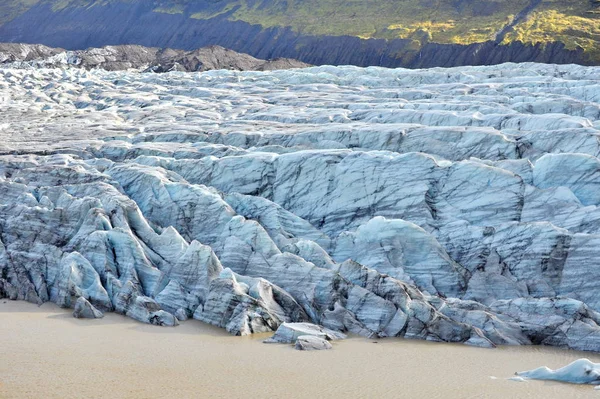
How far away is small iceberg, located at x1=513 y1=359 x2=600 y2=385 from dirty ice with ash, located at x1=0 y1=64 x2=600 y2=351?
8.09 ft

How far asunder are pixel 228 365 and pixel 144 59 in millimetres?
83744

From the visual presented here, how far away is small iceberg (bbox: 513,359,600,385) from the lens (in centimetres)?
1385

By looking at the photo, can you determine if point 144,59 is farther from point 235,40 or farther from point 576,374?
point 576,374

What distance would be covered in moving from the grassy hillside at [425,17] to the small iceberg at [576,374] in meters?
69.1

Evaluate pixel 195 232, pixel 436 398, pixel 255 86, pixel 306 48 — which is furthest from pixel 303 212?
pixel 306 48

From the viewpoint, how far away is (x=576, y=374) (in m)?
13.9

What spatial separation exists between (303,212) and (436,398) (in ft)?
42.2

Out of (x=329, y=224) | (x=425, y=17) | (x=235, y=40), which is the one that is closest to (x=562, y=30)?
(x=425, y=17)

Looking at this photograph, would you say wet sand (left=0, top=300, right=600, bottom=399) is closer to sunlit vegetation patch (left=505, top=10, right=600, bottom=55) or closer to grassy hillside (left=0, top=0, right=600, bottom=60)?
grassy hillside (left=0, top=0, right=600, bottom=60)

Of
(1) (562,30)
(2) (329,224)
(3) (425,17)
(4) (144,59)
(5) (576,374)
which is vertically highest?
(5) (576,374)

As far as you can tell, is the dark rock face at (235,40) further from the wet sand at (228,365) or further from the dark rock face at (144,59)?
the wet sand at (228,365)

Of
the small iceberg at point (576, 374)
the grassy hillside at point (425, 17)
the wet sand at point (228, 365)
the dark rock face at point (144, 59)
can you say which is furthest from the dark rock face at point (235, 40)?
the small iceberg at point (576, 374)

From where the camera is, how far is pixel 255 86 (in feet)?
189

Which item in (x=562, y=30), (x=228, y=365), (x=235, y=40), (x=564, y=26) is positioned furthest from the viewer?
(x=235, y=40)
